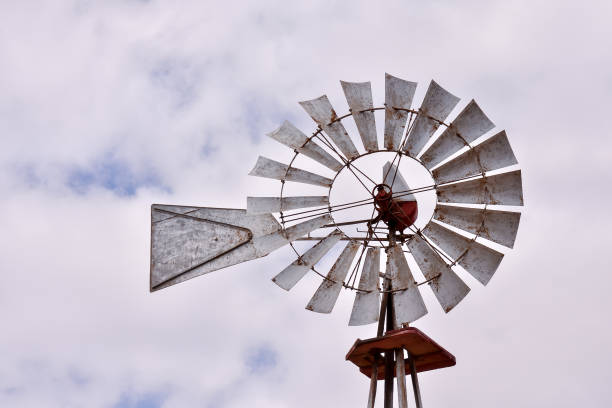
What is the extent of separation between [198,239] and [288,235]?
0.97m

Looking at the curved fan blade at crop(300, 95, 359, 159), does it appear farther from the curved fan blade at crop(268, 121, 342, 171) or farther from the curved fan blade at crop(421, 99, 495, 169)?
the curved fan blade at crop(421, 99, 495, 169)

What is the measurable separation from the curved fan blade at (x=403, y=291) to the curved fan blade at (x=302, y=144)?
3.56ft

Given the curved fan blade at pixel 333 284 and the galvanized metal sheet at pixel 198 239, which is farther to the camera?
the galvanized metal sheet at pixel 198 239

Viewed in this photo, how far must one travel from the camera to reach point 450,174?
7.55 meters

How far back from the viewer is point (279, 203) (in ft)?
25.9

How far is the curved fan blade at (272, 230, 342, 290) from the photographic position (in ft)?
25.1

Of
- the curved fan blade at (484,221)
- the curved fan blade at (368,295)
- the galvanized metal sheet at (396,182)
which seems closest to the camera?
the curved fan blade at (484,221)

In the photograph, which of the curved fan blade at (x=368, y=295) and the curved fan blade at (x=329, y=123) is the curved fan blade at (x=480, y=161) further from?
the curved fan blade at (x=368, y=295)

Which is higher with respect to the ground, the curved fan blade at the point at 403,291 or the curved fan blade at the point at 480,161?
the curved fan blade at the point at 480,161

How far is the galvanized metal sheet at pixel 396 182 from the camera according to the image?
315 inches

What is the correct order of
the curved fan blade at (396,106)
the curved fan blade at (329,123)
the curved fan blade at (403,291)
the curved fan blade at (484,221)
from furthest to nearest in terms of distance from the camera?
the curved fan blade at (329,123)
the curved fan blade at (396,106)
the curved fan blade at (403,291)
the curved fan blade at (484,221)

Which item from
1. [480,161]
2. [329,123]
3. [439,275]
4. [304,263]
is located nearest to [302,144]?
[329,123]

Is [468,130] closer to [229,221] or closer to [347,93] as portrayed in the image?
[347,93]

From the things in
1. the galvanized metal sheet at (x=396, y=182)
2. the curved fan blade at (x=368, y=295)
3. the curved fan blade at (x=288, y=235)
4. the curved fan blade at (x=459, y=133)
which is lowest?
the curved fan blade at (x=368, y=295)
